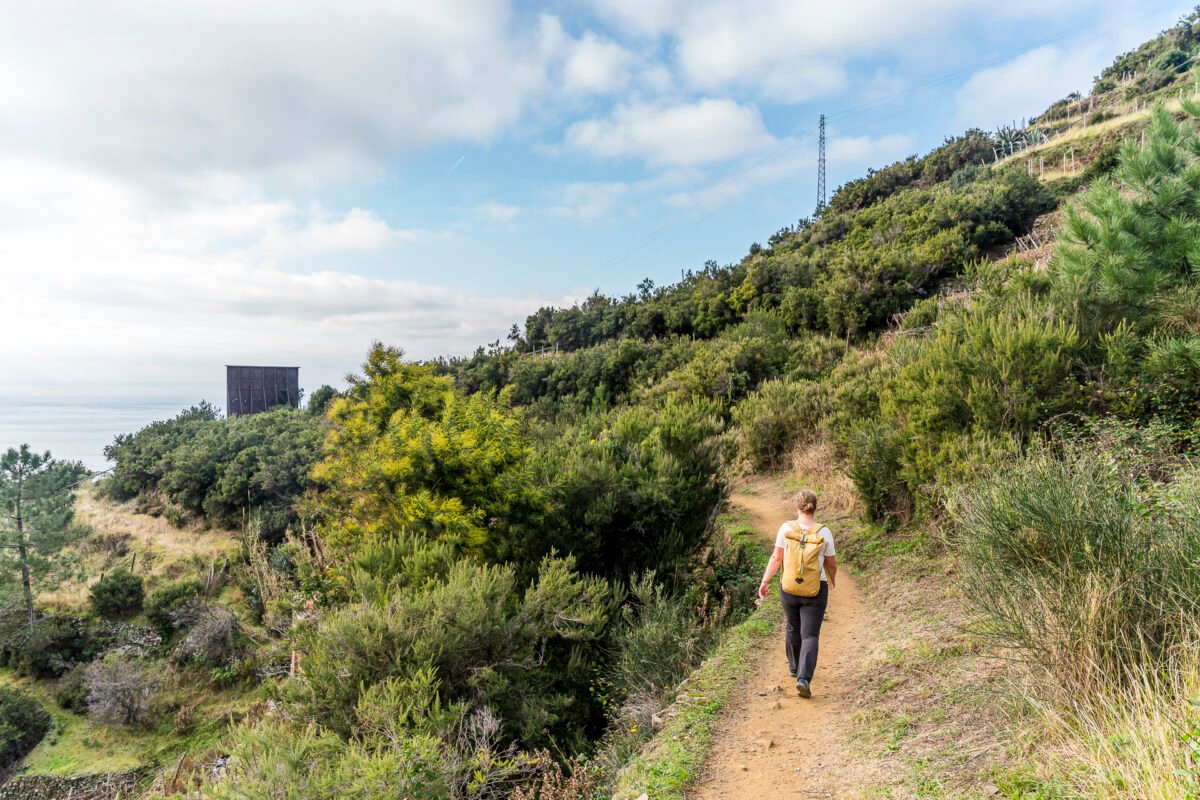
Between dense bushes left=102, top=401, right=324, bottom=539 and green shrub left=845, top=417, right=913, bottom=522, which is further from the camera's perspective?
dense bushes left=102, top=401, right=324, bottom=539

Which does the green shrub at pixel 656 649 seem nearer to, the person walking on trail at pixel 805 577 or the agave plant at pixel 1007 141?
the person walking on trail at pixel 805 577

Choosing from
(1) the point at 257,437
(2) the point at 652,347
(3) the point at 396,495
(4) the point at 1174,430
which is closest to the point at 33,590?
(1) the point at 257,437

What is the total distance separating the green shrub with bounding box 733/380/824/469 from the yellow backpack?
33.1ft

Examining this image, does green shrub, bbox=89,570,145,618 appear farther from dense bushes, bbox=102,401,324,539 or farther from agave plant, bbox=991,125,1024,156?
agave plant, bbox=991,125,1024,156

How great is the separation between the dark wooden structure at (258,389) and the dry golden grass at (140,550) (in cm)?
1606

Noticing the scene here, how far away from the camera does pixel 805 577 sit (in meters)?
4.41

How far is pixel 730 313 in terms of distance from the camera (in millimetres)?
29812

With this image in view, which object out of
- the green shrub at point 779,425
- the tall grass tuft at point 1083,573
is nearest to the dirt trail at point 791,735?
the tall grass tuft at point 1083,573

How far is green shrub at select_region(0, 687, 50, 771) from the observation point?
1291 centimetres

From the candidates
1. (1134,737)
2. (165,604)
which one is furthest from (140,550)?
(1134,737)

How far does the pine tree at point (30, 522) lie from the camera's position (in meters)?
18.7

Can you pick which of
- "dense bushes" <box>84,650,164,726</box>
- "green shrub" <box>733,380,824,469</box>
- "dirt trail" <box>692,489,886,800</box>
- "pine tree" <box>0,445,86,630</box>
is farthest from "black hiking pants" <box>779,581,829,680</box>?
"pine tree" <box>0,445,86,630</box>

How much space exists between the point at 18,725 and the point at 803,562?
64.3 feet

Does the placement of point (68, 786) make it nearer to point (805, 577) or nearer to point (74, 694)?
point (74, 694)
